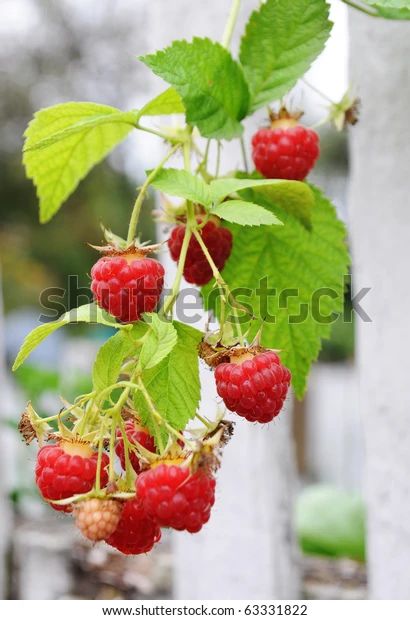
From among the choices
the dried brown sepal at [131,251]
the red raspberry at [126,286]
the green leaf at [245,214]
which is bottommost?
the red raspberry at [126,286]

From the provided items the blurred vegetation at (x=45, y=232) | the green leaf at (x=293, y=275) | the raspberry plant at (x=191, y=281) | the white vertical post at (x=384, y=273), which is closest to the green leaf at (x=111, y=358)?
the raspberry plant at (x=191, y=281)

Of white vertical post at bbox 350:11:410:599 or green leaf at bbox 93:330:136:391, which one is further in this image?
white vertical post at bbox 350:11:410:599

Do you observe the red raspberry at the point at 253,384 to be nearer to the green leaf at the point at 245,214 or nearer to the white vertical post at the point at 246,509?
the green leaf at the point at 245,214

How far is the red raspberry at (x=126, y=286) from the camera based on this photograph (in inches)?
17.6

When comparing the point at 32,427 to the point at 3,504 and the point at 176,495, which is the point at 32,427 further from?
the point at 3,504

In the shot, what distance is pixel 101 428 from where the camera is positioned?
17.8 inches

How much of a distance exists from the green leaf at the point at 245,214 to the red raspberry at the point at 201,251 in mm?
58

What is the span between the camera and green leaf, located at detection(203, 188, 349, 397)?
1.85ft

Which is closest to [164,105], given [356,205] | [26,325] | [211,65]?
[211,65]

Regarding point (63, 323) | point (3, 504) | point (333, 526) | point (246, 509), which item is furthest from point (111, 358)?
point (3, 504)

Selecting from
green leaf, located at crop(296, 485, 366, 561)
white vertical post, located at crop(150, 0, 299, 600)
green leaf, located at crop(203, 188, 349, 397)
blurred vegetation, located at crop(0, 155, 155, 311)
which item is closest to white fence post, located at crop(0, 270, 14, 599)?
green leaf, located at crop(296, 485, 366, 561)

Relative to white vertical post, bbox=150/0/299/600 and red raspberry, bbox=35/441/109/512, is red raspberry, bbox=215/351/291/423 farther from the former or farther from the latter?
white vertical post, bbox=150/0/299/600

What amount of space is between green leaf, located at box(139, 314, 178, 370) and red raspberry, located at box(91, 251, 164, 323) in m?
0.03

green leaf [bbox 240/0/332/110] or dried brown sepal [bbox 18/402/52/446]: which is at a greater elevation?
green leaf [bbox 240/0/332/110]
